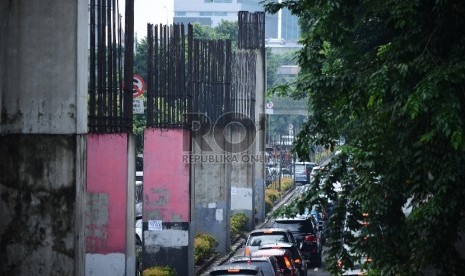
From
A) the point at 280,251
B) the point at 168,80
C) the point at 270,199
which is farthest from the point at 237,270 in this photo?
the point at 270,199

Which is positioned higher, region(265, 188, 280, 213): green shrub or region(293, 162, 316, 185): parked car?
region(293, 162, 316, 185): parked car

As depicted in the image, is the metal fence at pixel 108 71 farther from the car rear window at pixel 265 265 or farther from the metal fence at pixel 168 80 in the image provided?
the metal fence at pixel 168 80

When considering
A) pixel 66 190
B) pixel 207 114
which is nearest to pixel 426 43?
pixel 66 190

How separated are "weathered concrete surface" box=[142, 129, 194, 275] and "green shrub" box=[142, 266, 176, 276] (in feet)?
2.26

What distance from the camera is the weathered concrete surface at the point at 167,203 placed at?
28.3 meters

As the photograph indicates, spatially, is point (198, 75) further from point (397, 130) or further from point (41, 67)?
point (41, 67)

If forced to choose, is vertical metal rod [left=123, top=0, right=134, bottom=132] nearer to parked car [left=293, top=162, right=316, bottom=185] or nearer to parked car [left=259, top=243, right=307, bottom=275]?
parked car [left=259, top=243, right=307, bottom=275]

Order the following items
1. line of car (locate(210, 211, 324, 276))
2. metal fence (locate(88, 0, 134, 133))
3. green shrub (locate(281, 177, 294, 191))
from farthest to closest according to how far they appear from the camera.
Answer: green shrub (locate(281, 177, 294, 191)) → metal fence (locate(88, 0, 134, 133)) → line of car (locate(210, 211, 324, 276))

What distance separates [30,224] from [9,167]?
0.88 meters

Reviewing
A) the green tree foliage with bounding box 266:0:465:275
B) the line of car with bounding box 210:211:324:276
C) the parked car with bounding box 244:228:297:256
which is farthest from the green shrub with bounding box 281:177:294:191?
the green tree foliage with bounding box 266:0:465:275

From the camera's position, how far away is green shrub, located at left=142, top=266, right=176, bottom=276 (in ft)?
86.8

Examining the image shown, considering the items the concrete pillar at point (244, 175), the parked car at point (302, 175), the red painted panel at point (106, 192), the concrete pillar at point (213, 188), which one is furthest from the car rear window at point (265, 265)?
the parked car at point (302, 175)

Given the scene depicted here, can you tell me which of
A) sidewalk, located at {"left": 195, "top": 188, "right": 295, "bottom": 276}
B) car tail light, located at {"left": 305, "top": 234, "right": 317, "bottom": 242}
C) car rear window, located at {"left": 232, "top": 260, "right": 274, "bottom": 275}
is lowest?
sidewalk, located at {"left": 195, "top": 188, "right": 295, "bottom": 276}

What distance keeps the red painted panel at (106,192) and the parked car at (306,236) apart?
34.8ft
